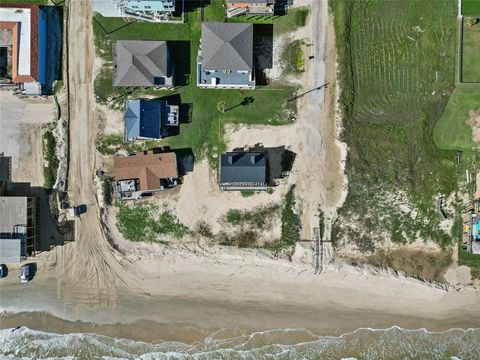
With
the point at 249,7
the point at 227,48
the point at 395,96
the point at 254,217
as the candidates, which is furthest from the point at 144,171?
the point at 395,96

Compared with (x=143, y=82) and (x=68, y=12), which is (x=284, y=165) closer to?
(x=143, y=82)

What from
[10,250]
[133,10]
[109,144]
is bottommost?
[10,250]

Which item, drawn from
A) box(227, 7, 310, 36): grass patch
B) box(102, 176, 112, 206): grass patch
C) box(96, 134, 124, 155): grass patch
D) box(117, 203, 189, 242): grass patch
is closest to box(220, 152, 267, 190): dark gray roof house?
box(117, 203, 189, 242): grass patch

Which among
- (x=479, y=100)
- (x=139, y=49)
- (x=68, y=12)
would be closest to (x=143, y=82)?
(x=139, y=49)

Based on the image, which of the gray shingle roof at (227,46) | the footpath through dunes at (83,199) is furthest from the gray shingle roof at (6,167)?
the gray shingle roof at (227,46)

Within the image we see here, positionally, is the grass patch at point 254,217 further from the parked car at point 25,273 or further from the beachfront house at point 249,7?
the parked car at point 25,273

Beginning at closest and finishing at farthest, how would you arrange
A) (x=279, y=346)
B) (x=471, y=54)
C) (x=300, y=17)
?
(x=300, y=17)
(x=471, y=54)
(x=279, y=346)

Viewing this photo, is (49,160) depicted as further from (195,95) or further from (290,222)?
(290,222)

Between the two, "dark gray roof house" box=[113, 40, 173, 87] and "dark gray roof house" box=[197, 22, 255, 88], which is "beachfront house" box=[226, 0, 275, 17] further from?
"dark gray roof house" box=[113, 40, 173, 87]
